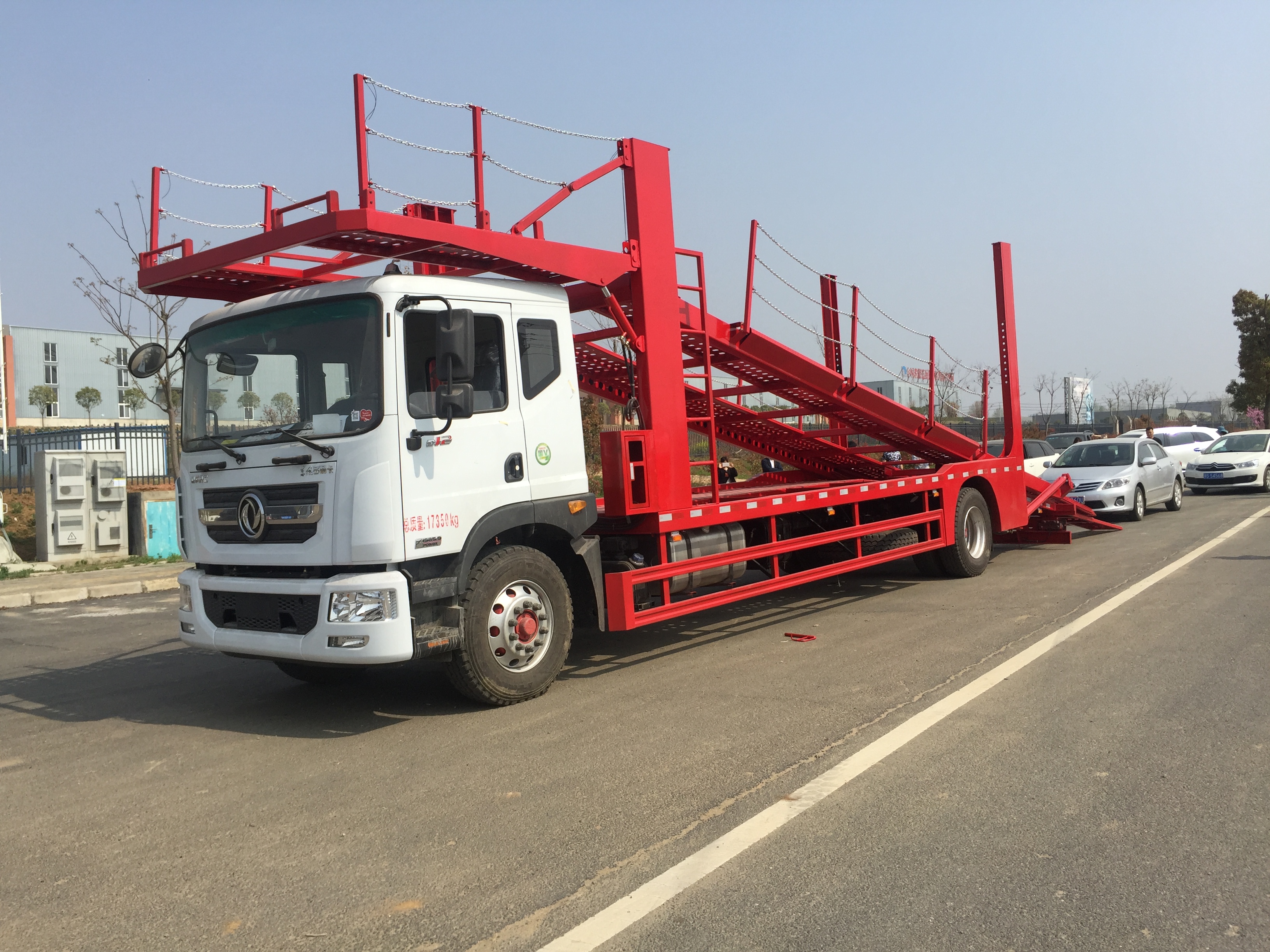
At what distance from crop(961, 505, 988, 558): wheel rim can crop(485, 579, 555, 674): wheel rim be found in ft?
20.1

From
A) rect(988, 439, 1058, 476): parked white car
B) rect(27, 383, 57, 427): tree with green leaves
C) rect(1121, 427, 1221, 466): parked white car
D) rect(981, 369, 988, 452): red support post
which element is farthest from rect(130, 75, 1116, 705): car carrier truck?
rect(27, 383, 57, 427): tree with green leaves

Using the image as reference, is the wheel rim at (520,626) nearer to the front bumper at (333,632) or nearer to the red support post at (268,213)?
the front bumper at (333,632)

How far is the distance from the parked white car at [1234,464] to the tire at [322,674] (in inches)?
805

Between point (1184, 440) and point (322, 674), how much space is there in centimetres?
2461

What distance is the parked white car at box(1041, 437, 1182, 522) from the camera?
54.9ft

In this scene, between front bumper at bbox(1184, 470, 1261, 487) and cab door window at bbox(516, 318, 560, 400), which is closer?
cab door window at bbox(516, 318, 560, 400)

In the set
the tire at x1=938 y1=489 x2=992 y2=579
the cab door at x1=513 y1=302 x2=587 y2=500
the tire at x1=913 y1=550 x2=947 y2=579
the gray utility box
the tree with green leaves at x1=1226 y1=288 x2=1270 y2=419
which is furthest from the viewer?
the tree with green leaves at x1=1226 y1=288 x2=1270 y2=419

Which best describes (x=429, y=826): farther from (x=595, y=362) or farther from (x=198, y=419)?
(x=595, y=362)

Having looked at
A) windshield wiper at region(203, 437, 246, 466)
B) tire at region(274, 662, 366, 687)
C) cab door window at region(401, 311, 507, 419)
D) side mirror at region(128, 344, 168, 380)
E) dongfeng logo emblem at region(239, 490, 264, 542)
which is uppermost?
side mirror at region(128, 344, 168, 380)

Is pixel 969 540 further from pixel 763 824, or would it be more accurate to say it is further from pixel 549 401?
pixel 763 824

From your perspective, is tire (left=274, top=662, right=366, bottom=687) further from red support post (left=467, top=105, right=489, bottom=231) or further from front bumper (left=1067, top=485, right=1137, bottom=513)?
front bumper (left=1067, top=485, right=1137, bottom=513)

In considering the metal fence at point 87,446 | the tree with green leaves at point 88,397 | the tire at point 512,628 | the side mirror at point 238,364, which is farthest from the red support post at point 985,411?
the tree with green leaves at point 88,397

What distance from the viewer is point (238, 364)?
613cm

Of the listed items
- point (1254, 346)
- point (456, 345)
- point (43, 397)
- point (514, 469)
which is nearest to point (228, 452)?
point (456, 345)
